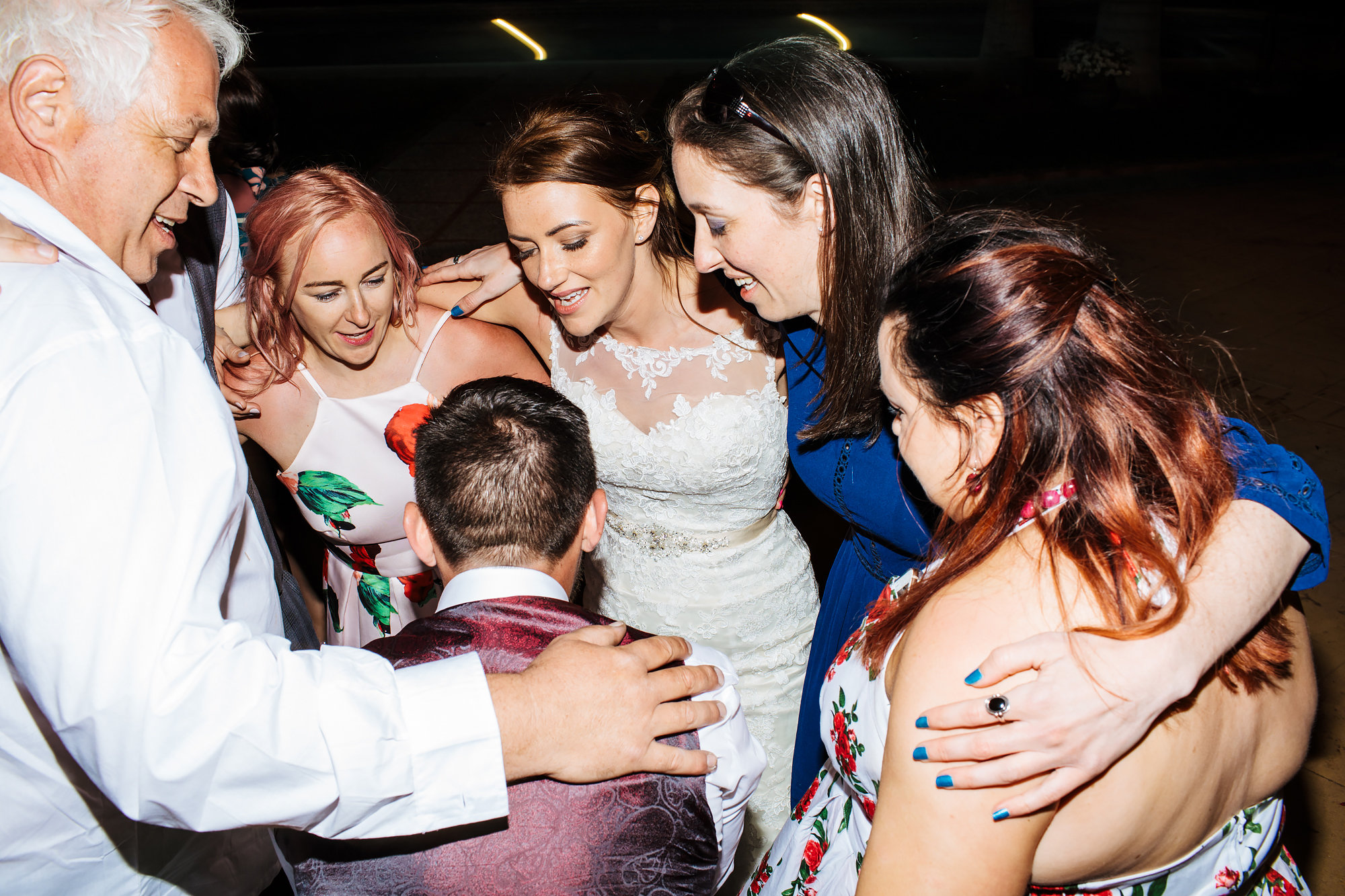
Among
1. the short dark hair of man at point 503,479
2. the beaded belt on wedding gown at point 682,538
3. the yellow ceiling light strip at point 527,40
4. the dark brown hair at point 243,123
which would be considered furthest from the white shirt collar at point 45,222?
the yellow ceiling light strip at point 527,40

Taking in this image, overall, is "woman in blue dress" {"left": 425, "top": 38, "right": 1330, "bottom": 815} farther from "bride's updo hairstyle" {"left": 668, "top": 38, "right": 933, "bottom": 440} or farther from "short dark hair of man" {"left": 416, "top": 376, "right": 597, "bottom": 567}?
"short dark hair of man" {"left": 416, "top": 376, "right": 597, "bottom": 567}

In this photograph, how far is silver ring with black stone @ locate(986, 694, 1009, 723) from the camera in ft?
3.56

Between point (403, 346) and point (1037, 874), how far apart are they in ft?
6.42

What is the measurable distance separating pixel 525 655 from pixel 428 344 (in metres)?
1.31

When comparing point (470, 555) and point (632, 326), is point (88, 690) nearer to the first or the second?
point (470, 555)

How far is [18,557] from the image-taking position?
1.08 metres

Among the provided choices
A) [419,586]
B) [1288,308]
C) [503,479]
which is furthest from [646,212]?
[1288,308]

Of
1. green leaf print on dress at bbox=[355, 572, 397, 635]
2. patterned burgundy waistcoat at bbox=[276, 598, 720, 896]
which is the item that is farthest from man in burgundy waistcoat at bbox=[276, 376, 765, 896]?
green leaf print on dress at bbox=[355, 572, 397, 635]

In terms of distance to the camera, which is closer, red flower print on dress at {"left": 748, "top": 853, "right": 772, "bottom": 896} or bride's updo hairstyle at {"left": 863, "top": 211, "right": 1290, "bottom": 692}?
bride's updo hairstyle at {"left": 863, "top": 211, "right": 1290, "bottom": 692}

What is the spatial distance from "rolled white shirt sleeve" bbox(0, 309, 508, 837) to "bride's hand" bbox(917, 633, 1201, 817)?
2.05 feet

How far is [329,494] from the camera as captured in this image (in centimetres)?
238

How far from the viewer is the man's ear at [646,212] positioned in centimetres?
233

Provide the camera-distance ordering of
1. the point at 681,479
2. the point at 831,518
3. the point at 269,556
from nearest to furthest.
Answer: the point at 269,556 < the point at 681,479 < the point at 831,518

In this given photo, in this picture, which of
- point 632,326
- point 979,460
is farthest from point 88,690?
point 632,326
